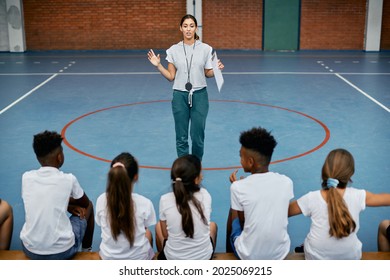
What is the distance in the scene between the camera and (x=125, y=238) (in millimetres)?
3459

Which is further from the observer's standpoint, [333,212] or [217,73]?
[217,73]

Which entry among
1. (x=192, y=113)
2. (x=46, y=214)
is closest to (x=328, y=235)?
(x=46, y=214)

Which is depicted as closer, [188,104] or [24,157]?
[188,104]

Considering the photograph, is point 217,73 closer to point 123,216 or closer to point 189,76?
point 189,76

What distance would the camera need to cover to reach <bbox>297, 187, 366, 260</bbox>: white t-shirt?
3.40 metres

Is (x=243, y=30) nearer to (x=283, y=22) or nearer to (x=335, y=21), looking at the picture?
(x=283, y=22)

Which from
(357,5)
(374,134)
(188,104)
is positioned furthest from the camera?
(357,5)

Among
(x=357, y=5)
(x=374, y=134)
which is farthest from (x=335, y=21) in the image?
(x=374, y=134)

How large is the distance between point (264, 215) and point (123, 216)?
3.21 ft

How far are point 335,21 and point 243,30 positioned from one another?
140 inches

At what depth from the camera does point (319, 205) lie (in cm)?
342

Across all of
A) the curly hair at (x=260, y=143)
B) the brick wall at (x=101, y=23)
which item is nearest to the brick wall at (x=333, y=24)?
the brick wall at (x=101, y=23)

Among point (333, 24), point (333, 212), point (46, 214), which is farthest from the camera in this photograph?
point (333, 24)

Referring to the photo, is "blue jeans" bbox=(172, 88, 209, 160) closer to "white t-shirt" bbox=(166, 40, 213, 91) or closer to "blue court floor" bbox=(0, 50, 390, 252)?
"white t-shirt" bbox=(166, 40, 213, 91)
